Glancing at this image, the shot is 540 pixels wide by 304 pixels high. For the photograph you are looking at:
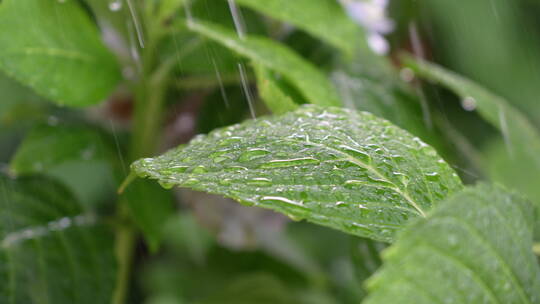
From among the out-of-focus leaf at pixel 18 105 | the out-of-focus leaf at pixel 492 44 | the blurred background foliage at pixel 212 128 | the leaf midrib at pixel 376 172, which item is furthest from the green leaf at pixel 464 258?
the out-of-focus leaf at pixel 492 44

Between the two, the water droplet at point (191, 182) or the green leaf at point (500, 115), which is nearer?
the water droplet at point (191, 182)

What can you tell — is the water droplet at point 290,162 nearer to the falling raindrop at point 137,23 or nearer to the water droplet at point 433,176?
the water droplet at point 433,176

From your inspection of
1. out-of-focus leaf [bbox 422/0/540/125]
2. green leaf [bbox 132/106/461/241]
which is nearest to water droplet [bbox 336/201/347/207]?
green leaf [bbox 132/106/461/241]

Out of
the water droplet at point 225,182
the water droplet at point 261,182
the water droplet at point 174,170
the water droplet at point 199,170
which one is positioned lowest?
the water droplet at point 261,182

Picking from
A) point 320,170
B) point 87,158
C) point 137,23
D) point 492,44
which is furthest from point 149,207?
point 492,44

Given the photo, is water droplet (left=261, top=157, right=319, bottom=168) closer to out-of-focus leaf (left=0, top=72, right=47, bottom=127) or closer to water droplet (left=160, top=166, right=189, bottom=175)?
water droplet (left=160, top=166, right=189, bottom=175)

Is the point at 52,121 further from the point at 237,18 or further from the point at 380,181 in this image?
the point at 380,181
